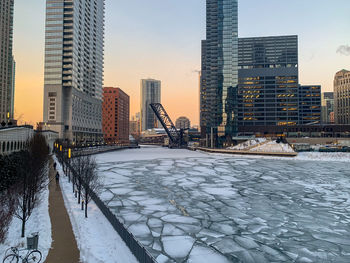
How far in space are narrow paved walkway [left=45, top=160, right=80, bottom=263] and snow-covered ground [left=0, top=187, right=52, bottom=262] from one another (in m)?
0.28

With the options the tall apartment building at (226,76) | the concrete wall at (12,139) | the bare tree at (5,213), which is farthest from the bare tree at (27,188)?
the tall apartment building at (226,76)

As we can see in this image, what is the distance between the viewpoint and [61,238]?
43.5 feet

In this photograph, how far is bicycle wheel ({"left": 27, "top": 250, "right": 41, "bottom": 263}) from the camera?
1071 centimetres

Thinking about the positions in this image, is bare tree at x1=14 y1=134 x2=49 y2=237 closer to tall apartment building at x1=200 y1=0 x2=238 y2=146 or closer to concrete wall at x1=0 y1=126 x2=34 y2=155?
concrete wall at x1=0 y1=126 x2=34 y2=155

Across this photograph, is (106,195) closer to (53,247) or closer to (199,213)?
(199,213)

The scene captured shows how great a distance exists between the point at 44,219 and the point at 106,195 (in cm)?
861

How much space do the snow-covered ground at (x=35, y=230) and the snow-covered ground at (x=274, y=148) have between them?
266 feet

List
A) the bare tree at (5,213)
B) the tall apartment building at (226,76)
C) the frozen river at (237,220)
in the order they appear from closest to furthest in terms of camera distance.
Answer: the bare tree at (5,213), the frozen river at (237,220), the tall apartment building at (226,76)

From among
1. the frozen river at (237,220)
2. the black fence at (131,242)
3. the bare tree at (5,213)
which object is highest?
the bare tree at (5,213)

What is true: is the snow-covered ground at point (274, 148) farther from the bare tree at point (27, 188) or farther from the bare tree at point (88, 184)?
the bare tree at point (27, 188)

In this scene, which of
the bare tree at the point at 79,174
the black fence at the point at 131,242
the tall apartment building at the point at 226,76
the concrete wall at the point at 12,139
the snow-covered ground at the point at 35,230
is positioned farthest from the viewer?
the tall apartment building at the point at 226,76

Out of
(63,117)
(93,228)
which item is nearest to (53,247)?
(93,228)

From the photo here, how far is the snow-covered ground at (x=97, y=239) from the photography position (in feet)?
38.0

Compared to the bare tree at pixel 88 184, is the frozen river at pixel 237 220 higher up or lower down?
lower down
